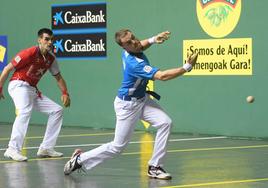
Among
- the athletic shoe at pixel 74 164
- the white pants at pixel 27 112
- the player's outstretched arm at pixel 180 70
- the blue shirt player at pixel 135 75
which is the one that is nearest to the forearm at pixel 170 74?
the player's outstretched arm at pixel 180 70

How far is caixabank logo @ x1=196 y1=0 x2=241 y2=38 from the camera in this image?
1600cm

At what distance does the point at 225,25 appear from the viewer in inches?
636

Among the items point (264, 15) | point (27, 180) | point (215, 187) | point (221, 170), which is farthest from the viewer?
point (264, 15)

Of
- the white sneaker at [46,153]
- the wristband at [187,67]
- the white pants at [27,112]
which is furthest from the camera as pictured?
the white sneaker at [46,153]

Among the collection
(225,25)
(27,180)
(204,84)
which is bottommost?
(27,180)

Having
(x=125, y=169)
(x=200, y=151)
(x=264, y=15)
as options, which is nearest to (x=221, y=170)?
(x=125, y=169)

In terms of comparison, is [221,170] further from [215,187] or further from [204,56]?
[204,56]

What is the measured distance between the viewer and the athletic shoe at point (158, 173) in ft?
33.8

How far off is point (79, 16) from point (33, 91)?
599 cm

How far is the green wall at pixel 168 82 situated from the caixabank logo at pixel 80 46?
6.7 inches

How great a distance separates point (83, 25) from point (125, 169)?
25.6 feet

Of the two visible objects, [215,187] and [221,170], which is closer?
[215,187]

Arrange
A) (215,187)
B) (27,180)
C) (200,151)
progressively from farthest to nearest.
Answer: (200,151)
(27,180)
(215,187)

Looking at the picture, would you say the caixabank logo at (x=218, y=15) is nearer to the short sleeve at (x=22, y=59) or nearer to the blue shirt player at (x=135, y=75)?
the short sleeve at (x=22, y=59)
